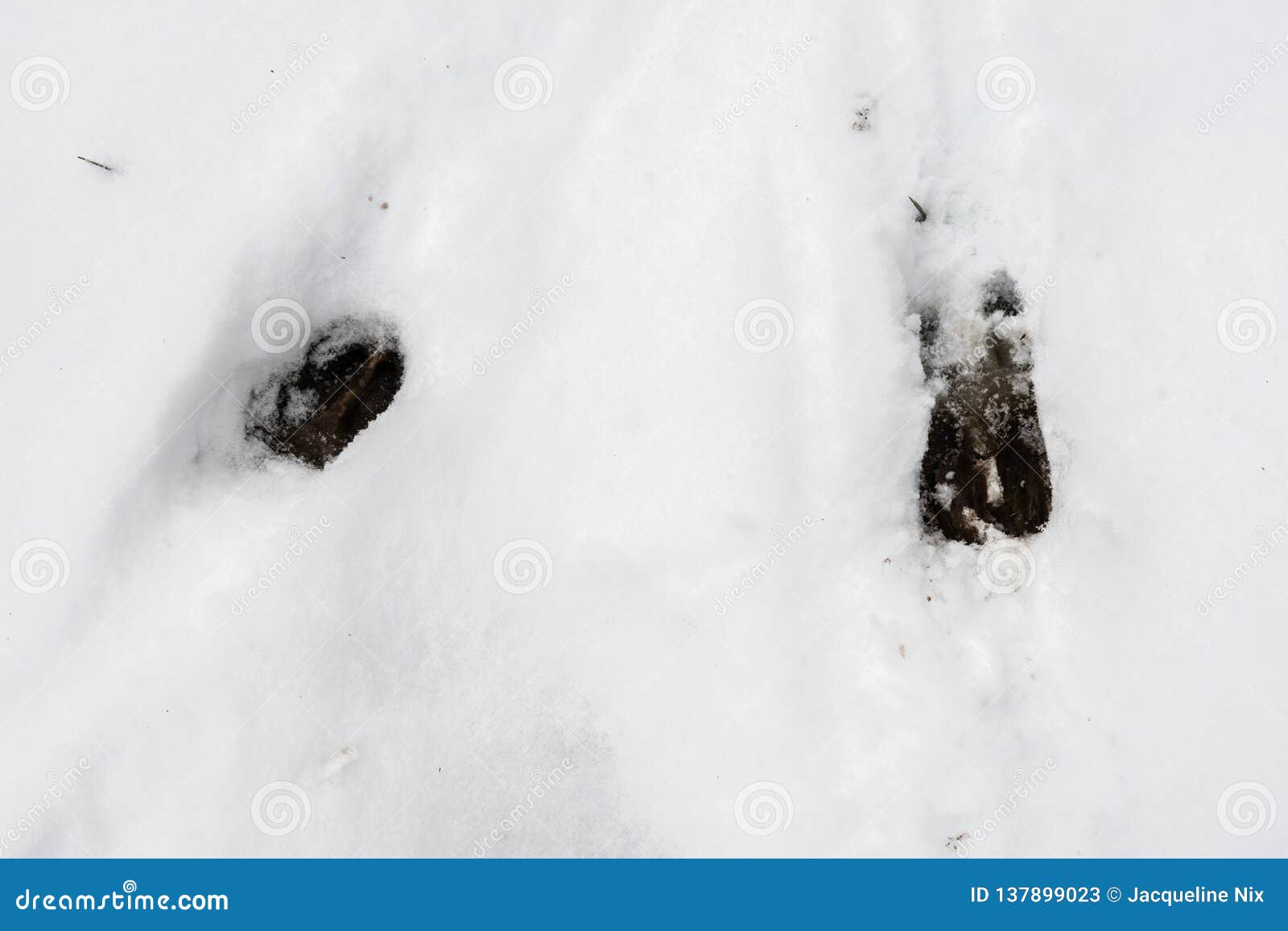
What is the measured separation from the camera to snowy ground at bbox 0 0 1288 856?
16.8 ft

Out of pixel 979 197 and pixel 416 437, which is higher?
pixel 979 197

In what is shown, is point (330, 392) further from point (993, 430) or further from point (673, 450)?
point (993, 430)

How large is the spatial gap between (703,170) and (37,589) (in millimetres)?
5145

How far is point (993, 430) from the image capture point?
5273 millimetres

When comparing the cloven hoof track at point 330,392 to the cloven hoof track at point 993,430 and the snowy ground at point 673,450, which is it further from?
the cloven hoof track at point 993,430

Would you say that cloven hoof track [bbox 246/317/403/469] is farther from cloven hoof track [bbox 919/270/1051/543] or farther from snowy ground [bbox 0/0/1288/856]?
cloven hoof track [bbox 919/270/1051/543]

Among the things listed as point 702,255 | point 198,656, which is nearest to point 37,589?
point 198,656

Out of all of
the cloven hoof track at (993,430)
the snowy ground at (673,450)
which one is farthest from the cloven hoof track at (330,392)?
the cloven hoof track at (993,430)

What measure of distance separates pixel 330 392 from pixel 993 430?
14.7ft

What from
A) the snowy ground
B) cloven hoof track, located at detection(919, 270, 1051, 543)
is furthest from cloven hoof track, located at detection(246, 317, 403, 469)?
cloven hoof track, located at detection(919, 270, 1051, 543)

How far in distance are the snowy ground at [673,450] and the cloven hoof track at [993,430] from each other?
0.14m
